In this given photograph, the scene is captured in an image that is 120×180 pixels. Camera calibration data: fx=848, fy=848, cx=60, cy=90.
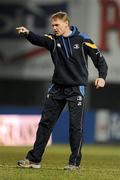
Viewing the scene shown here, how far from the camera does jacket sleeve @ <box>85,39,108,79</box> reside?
11609mm

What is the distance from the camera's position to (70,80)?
11.6m

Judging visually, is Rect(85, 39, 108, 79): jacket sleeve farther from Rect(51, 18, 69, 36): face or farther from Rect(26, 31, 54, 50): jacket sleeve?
Rect(26, 31, 54, 50): jacket sleeve

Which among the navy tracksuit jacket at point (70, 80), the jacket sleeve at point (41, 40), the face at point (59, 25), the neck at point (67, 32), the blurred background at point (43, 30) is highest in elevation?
the blurred background at point (43, 30)

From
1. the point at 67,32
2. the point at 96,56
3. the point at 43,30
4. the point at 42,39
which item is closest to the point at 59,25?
the point at 67,32

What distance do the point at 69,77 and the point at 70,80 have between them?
0.05 m

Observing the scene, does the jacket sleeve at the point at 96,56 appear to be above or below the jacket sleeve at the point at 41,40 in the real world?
below

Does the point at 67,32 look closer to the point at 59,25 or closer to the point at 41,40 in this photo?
the point at 59,25

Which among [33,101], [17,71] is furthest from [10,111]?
[33,101]

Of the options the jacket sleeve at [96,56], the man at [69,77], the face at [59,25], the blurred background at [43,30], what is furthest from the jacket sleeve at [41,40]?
the blurred background at [43,30]

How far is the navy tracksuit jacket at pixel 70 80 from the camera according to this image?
11.6 m

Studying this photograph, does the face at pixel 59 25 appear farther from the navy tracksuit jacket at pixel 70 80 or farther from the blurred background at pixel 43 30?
the blurred background at pixel 43 30

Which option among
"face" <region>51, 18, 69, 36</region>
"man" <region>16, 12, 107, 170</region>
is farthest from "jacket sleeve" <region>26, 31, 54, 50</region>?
"face" <region>51, 18, 69, 36</region>

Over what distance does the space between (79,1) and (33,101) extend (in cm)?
599

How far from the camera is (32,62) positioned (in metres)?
36.9
